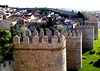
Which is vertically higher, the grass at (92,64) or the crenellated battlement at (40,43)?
the crenellated battlement at (40,43)

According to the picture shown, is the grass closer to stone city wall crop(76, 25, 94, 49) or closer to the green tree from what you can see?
stone city wall crop(76, 25, 94, 49)

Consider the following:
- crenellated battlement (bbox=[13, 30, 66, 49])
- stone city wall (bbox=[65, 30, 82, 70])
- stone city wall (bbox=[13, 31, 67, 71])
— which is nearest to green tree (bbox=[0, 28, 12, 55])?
stone city wall (bbox=[13, 31, 67, 71])

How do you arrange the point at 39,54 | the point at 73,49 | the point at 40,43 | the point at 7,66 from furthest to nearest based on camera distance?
the point at 73,49
the point at 39,54
the point at 40,43
the point at 7,66

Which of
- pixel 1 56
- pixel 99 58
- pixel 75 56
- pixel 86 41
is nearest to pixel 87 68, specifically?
pixel 75 56

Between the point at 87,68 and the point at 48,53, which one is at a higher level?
the point at 48,53

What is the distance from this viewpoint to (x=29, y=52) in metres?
8.43

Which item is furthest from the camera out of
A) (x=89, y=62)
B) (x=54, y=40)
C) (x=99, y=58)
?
(x=99, y=58)

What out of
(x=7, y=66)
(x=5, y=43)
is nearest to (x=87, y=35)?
(x=5, y=43)

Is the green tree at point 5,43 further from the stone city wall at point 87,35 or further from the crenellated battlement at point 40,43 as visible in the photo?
the stone city wall at point 87,35

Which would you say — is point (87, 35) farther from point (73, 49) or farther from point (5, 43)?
point (5, 43)

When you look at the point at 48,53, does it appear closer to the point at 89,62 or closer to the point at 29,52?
the point at 29,52

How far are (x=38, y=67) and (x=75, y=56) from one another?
6.28 metres

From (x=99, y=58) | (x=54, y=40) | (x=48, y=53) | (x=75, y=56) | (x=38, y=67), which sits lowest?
(x=99, y=58)

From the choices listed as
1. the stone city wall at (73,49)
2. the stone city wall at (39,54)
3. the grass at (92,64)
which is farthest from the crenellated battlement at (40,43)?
the grass at (92,64)
